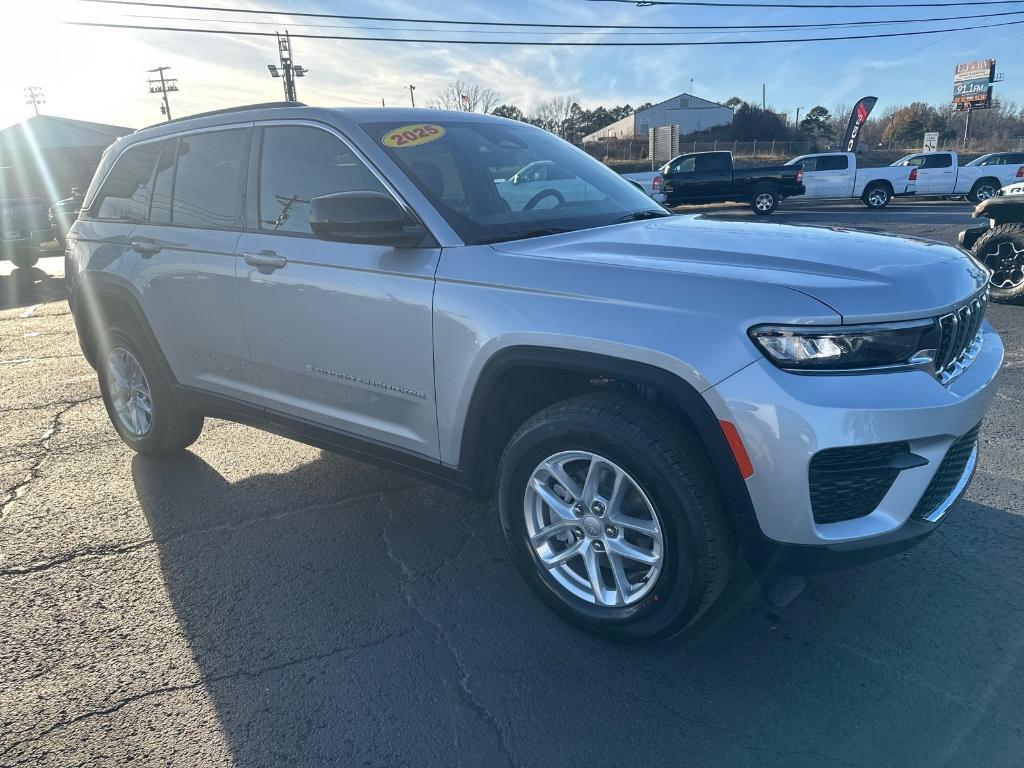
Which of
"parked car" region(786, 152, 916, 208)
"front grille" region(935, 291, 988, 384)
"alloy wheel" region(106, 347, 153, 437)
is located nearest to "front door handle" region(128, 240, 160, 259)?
"alloy wheel" region(106, 347, 153, 437)

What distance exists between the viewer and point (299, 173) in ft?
11.0

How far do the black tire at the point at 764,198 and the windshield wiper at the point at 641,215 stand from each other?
18851 mm

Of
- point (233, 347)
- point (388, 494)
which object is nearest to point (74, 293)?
point (233, 347)

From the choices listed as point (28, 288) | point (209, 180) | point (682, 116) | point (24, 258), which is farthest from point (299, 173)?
point (682, 116)

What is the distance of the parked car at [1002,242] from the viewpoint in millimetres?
7414

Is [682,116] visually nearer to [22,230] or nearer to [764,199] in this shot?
[764,199]

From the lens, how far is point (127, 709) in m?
2.43

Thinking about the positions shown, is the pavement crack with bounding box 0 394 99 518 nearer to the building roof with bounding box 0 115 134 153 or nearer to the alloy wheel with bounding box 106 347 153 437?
the alloy wheel with bounding box 106 347 153 437

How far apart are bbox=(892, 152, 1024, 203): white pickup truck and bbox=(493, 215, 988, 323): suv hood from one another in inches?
935

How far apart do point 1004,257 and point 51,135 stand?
57.2 metres

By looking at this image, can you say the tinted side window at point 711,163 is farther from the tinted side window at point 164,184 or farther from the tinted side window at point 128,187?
the tinted side window at point 164,184

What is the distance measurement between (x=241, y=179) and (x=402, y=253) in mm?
1248

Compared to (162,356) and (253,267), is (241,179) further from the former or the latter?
(162,356)

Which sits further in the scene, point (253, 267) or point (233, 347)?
point (233, 347)
